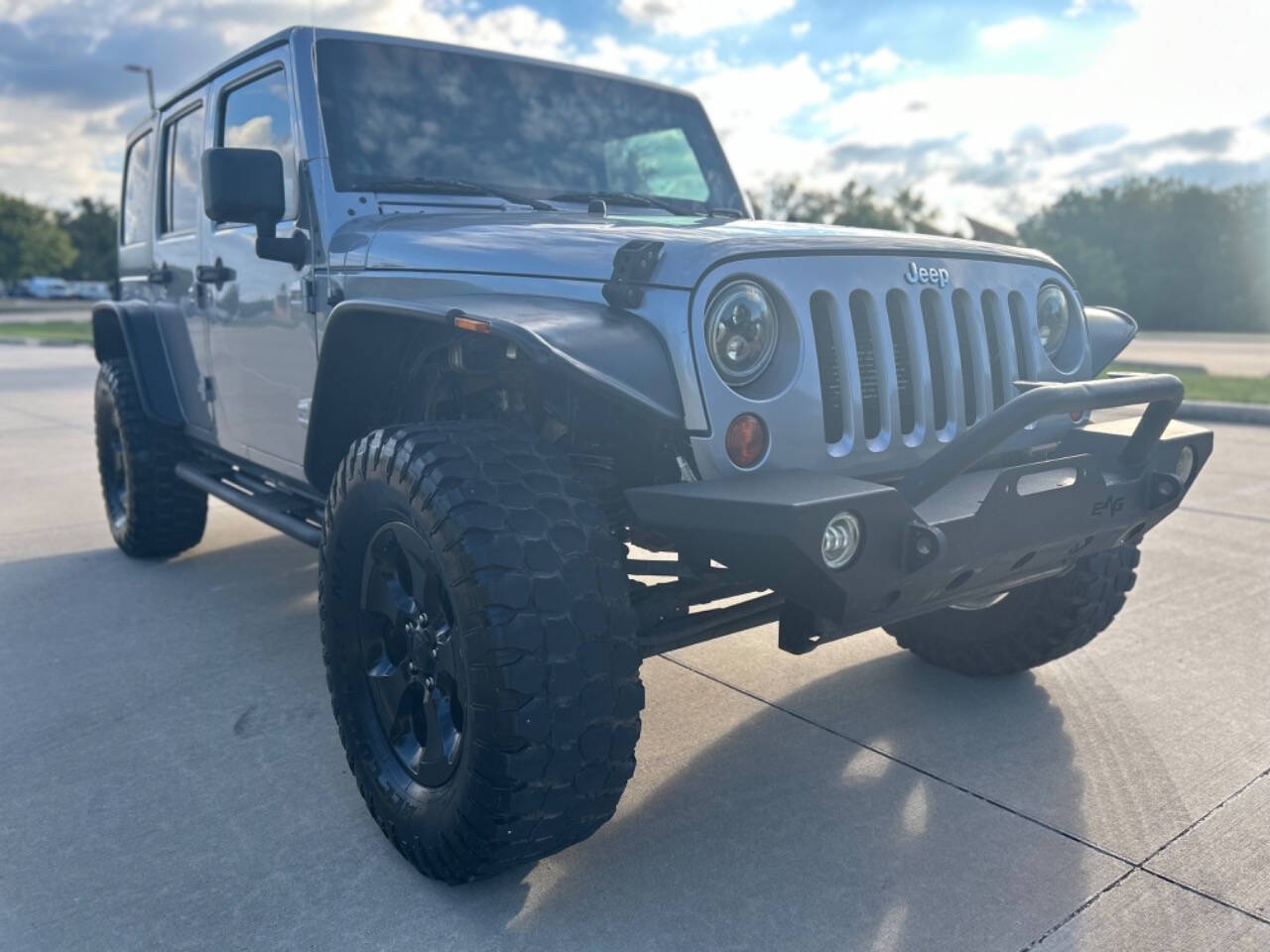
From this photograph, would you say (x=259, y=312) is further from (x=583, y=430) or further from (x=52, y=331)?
(x=52, y=331)

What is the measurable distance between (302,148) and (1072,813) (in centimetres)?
288

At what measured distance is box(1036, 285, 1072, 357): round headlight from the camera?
9.93 ft

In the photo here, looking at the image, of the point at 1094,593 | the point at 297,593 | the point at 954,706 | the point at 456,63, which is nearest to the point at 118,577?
the point at 297,593

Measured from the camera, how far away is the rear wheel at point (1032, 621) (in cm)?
325

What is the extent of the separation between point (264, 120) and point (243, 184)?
0.81 meters

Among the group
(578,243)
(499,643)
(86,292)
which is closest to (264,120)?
(578,243)

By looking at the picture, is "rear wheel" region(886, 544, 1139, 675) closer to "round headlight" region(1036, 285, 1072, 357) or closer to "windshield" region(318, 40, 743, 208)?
"round headlight" region(1036, 285, 1072, 357)

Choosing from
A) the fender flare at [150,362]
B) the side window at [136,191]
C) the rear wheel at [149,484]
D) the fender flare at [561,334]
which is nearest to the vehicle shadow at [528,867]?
the fender flare at [561,334]

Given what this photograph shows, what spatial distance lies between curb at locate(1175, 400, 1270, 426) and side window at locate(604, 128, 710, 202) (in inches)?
294

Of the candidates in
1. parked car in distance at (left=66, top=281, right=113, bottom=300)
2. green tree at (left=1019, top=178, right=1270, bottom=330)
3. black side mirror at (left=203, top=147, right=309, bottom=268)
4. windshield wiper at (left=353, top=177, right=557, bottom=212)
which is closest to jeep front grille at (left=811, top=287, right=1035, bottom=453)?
windshield wiper at (left=353, top=177, right=557, bottom=212)

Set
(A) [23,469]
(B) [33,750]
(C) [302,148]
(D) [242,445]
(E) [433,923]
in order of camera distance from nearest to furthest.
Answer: (E) [433,923]
(B) [33,750]
(C) [302,148]
(D) [242,445]
(A) [23,469]

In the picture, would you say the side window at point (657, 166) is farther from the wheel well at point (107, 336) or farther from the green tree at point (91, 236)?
the green tree at point (91, 236)

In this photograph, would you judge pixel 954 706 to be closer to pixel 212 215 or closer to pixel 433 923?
pixel 433 923

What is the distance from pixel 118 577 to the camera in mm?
4957
